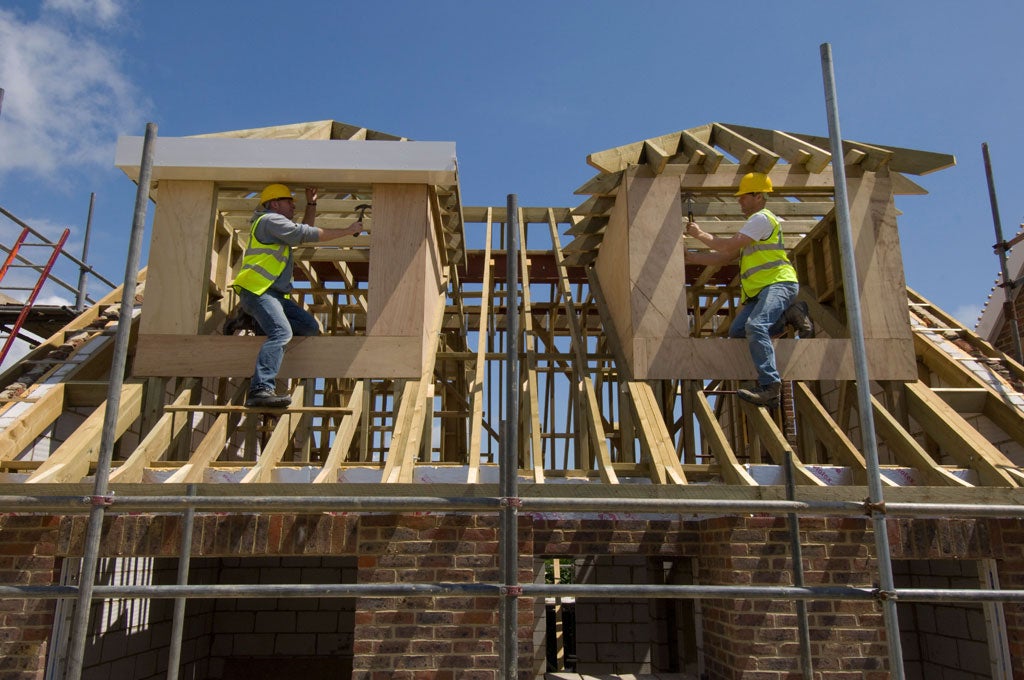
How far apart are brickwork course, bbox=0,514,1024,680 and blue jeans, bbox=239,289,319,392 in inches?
47.1

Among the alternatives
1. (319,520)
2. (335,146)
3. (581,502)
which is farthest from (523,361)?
(581,502)

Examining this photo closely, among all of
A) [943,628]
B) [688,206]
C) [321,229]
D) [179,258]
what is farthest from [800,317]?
[179,258]

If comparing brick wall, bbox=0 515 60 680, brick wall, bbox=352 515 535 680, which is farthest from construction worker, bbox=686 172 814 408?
brick wall, bbox=0 515 60 680

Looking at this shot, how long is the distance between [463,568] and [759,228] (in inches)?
140

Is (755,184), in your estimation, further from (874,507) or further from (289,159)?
(289,159)

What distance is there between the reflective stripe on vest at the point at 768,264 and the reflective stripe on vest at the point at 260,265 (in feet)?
12.5

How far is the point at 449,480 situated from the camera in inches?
238

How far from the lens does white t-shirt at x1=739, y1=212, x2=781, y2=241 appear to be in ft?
20.9

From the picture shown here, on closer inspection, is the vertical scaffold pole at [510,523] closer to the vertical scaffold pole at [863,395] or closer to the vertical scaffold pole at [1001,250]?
the vertical scaffold pole at [863,395]

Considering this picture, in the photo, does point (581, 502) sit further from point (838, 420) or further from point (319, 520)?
point (838, 420)

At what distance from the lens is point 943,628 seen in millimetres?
7461

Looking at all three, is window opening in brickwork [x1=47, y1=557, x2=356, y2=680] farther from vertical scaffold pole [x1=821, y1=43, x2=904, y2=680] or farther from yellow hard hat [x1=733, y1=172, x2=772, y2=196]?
vertical scaffold pole [x1=821, y1=43, x2=904, y2=680]

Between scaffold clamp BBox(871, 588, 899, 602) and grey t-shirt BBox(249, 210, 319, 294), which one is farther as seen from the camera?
Result: grey t-shirt BBox(249, 210, 319, 294)

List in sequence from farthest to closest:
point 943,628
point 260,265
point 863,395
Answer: point 943,628 < point 260,265 < point 863,395
